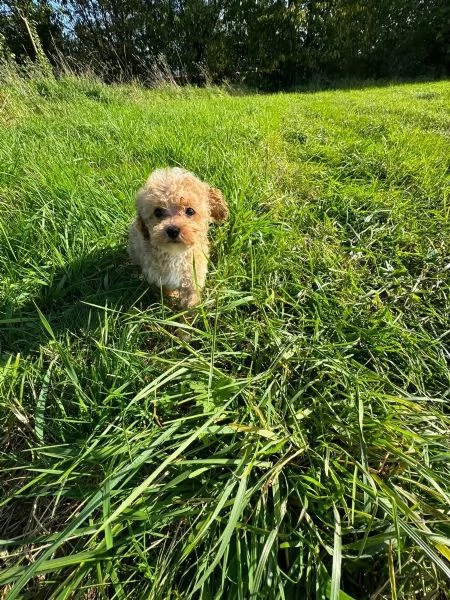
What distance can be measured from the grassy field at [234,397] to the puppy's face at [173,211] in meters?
0.36

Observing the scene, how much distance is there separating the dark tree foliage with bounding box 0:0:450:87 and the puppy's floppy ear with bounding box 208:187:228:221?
50.2 feet

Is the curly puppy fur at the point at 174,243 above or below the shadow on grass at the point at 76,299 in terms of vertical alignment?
above

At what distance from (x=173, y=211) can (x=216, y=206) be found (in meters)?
0.40

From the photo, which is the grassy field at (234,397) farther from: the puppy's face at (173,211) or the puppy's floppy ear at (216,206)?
the puppy's face at (173,211)

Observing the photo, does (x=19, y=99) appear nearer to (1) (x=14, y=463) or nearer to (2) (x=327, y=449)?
(1) (x=14, y=463)

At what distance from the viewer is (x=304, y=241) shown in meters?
2.83

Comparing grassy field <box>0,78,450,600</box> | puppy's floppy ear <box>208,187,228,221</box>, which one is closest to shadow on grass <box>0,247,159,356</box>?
grassy field <box>0,78,450,600</box>

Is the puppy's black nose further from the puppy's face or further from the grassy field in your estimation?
the grassy field

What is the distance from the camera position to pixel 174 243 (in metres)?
2.19

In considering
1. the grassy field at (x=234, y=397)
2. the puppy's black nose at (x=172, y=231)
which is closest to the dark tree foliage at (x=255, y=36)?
the grassy field at (x=234, y=397)

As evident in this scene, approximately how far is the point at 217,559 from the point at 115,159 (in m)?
4.01

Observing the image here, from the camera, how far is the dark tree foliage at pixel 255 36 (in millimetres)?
15828

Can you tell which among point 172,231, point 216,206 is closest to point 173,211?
point 172,231

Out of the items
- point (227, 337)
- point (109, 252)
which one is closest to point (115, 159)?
point (109, 252)
